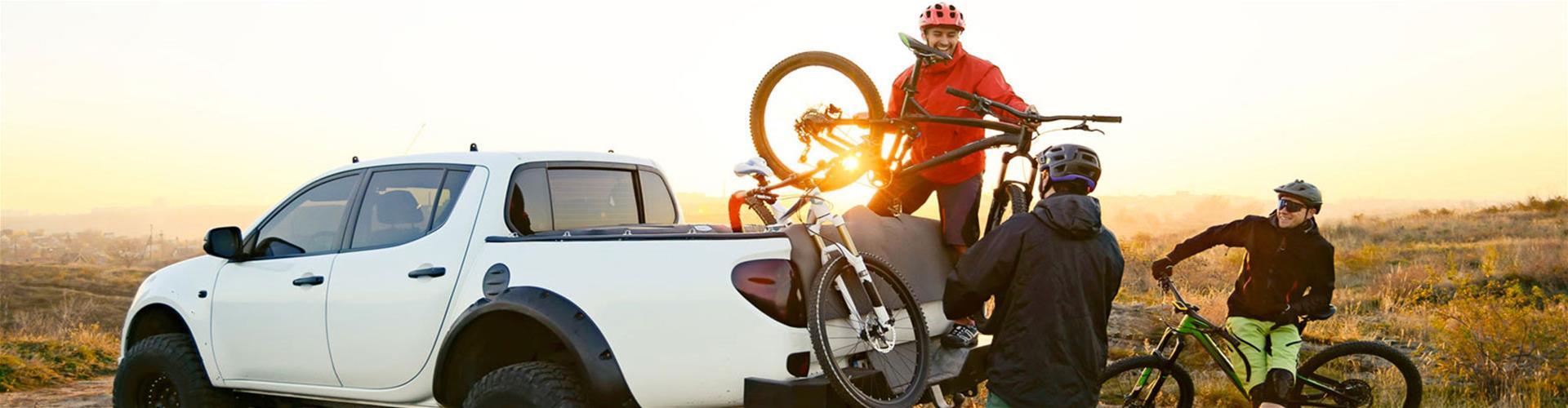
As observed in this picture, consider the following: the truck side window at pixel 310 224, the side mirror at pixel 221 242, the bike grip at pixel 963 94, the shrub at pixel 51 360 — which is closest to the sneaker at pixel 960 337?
the bike grip at pixel 963 94

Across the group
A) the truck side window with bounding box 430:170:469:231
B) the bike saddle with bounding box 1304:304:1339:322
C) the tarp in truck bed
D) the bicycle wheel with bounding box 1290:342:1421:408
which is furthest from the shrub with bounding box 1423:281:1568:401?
the truck side window with bounding box 430:170:469:231

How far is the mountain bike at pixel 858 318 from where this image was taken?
4647mm

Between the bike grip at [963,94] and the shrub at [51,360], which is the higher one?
the bike grip at [963,94]

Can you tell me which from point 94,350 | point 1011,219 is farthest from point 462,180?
point 94,350

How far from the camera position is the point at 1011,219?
4.49m

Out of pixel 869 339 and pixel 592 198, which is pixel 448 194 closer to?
pixel 592 198

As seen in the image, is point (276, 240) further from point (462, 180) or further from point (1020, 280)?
point (1020, 280)

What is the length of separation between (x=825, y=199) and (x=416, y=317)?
2.03 m

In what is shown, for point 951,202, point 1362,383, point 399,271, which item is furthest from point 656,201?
point 1362,383

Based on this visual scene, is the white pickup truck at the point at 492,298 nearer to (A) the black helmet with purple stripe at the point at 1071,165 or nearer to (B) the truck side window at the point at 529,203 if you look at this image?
(B) the truck side window at the point at 529,203

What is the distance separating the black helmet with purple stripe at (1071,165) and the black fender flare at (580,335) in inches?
73.7

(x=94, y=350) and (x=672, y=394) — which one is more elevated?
(x=672, y=394)

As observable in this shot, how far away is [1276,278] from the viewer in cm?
730

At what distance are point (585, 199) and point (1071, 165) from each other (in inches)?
109
